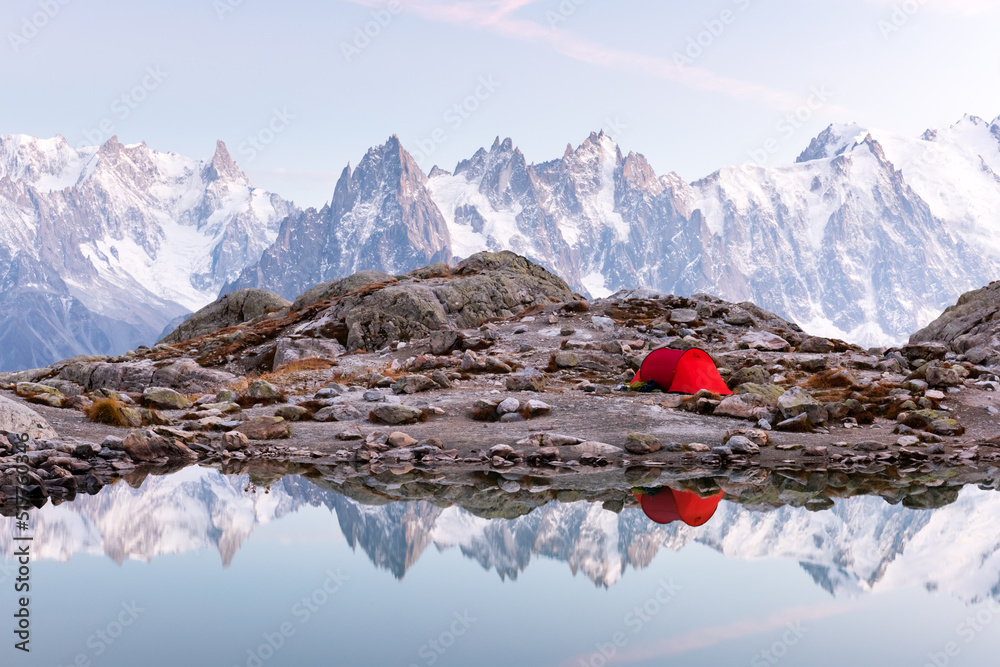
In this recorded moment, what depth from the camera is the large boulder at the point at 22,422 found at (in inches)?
841

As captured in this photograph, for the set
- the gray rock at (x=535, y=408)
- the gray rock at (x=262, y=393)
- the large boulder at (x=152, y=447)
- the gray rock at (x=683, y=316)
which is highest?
the gray rock at (x=683, y=316)

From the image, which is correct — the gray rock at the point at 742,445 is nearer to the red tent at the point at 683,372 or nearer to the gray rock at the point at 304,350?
the red tent at the point at 683,372

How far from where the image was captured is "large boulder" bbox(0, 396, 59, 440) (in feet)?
70.1

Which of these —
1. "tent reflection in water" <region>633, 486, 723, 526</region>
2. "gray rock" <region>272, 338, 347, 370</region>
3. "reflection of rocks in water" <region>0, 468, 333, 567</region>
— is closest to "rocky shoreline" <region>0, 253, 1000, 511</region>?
"gray rock" <region>272, 338, 347, 370</region>

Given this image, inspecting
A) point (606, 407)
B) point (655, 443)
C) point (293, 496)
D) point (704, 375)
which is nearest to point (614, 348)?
point (704, 375)

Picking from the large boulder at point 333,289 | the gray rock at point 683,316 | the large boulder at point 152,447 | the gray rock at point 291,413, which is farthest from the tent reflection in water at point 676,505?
the large boulder at point 333,289

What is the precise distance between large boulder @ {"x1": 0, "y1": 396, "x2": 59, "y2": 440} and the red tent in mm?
18363

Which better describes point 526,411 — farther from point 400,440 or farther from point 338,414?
point 338,414

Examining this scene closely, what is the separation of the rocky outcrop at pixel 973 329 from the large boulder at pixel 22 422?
106ft

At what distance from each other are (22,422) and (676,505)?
15.7 m

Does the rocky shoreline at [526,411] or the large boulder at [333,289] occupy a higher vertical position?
the large boulder at [333,289]

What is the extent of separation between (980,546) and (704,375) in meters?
14.7

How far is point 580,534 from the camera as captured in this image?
15.2 meters

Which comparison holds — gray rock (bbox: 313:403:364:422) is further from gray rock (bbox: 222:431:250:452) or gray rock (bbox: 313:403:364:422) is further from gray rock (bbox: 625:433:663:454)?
gray rock (bbox: 625:433:663:454)
